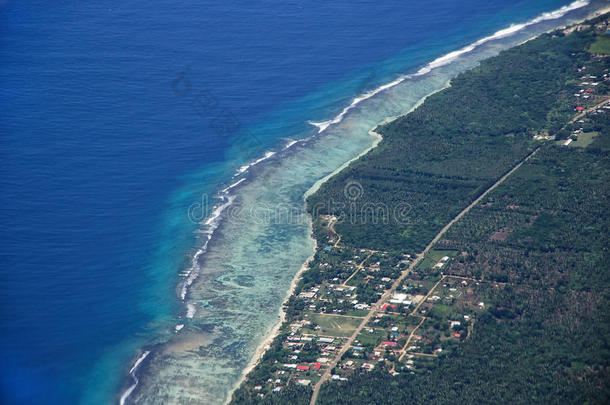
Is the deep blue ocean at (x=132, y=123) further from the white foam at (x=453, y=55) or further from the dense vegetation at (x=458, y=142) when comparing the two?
the dense vegetation at (x=458, y=142)

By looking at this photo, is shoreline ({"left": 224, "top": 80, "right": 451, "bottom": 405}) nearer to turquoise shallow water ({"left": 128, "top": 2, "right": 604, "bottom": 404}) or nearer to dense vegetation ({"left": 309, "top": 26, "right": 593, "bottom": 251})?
turquoise shallow water ({"left": 128, "top": 2, "right": 604, "bottom": 404})

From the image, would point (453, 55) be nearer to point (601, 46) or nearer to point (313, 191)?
point (601, 46)

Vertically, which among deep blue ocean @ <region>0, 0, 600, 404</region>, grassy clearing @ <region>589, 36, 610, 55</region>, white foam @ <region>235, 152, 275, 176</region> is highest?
deep blue ocean @ <region>0, 0, 600, 404</region>

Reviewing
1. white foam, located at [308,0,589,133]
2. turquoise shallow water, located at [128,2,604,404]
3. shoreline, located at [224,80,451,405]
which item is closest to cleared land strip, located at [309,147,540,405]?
shoreline, located at [224,80,451,405]

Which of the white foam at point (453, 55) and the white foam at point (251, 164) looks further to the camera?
the white foam at point (453, 55)

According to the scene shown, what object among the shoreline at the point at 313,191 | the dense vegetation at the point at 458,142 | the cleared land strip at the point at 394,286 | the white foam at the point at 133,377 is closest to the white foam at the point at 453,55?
the shoreline at the point at 313,191

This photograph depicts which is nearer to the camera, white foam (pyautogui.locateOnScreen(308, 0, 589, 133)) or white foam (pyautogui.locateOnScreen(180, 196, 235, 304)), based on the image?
white foam (pyautogui.locateOnScreen(180, 196, 235, 304))
